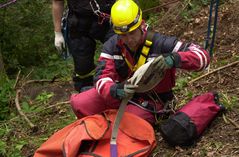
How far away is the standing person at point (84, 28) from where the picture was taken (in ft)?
15.0

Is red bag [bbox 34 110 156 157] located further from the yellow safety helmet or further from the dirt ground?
the yellow safety helmet

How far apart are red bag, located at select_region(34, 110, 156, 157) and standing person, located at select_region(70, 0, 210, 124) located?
0.72ft

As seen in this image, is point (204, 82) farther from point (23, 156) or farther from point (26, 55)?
point (26, 55)

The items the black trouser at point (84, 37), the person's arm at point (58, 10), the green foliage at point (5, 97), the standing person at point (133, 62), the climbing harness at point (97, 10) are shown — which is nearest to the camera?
the standing person at point (133, 62)

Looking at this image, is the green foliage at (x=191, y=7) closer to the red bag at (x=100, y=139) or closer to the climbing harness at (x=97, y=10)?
the climbing harness at (x=97, y=10)

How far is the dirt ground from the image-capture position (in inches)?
142

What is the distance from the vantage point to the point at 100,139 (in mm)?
3561

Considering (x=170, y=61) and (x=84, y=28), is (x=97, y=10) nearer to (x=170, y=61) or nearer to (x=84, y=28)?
(x=84, y=28)

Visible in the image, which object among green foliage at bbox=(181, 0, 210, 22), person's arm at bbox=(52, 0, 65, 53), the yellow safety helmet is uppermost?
the yellow safety helmet

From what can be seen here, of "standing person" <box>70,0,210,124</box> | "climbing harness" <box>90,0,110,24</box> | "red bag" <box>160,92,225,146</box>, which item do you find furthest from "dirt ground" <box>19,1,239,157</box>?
"climbing harness" <box>90,0,110,24</box>

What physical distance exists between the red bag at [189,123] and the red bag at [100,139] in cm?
14

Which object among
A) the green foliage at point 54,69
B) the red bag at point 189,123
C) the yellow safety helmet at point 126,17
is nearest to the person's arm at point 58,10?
the yellow safety helmet at point 126,17

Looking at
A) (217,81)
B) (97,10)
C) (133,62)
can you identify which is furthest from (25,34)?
(133,62)

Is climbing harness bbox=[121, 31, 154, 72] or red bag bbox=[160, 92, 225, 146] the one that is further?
climbing harness bbox=[121, 31, 154, 72]
